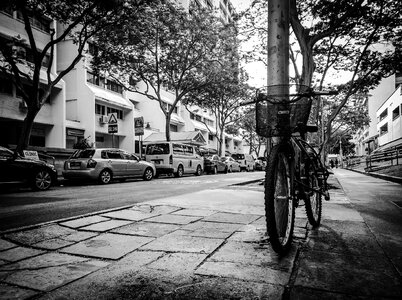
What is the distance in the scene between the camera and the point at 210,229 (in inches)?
133

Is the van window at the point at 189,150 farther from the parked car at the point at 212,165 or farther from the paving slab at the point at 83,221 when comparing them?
the paving slab at the point at 83,221

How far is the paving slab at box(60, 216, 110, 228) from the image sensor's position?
3.60m

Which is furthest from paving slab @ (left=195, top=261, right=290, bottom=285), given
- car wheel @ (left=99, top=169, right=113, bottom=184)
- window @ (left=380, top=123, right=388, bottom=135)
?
window @ (left=380, top=123, right=388, bottom=135)

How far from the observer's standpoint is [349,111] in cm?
3247

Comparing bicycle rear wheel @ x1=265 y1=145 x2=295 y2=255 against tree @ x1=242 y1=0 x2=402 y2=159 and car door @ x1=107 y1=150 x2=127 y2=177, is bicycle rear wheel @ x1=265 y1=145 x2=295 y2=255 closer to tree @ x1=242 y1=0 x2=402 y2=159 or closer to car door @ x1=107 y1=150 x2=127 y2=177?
tree @ x1=242 y1=0 x2=402 y2=159

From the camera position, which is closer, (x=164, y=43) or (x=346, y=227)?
(x=346, y=227)

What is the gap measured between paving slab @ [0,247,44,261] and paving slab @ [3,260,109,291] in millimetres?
394

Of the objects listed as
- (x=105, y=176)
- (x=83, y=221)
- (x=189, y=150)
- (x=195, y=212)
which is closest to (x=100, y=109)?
(x=189, y=150)

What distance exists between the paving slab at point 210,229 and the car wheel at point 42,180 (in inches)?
289

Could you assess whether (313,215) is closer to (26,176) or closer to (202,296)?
(202,296)

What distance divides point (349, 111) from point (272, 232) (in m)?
34.7

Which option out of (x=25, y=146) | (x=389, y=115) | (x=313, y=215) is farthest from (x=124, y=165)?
(x=389, y=115)

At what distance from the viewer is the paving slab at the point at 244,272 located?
1.94m

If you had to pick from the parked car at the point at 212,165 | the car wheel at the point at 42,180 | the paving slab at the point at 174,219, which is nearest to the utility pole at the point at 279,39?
the paving slab at the point at 174,219
